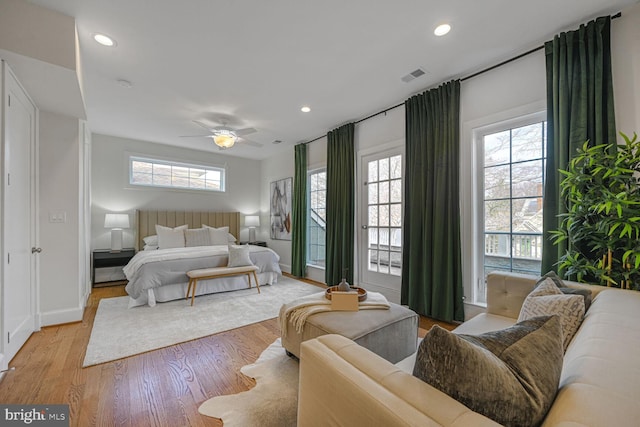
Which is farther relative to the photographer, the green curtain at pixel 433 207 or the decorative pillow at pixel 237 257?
the decorative pillow at pixel 237 257

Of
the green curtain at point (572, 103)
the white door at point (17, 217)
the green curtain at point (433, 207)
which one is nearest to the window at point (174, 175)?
the white door at point (17, 217)

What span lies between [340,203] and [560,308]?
3.21 m

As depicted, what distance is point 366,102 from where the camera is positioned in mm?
3533

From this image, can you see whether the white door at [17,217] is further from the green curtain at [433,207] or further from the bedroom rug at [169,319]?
the green curtain at [433,207]

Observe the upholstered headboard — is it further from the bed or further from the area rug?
the area rug

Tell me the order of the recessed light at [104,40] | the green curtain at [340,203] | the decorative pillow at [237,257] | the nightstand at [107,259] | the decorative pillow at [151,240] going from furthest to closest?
1. the decorative pillow at [151,240]
2. the nightstand at [107,259]
3. the green curtain at [340,203]
4. the decorative pillow at [237,257]
5. the recessed light at [104,40]

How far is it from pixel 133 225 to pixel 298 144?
3566 millimetres

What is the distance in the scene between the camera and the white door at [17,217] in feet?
6.74

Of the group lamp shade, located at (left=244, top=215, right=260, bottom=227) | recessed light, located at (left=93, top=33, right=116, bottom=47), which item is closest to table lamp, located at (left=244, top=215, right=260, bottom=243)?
lamp shade, located at (left=244, top=215, right=260, bottom=227)

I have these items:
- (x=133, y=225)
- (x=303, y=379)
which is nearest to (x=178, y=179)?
(x=133, y=225)

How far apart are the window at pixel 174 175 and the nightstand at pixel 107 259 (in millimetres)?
1379

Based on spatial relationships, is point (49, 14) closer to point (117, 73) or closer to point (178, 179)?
point (117, 73)

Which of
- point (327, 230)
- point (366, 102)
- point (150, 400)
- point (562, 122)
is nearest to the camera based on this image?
point (150, 400)

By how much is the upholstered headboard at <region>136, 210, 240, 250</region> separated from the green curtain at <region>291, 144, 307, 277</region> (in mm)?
1700
